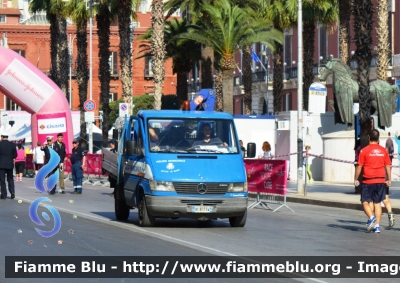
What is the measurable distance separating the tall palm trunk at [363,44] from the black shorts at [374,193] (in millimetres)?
11482

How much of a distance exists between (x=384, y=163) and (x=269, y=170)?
7.22m

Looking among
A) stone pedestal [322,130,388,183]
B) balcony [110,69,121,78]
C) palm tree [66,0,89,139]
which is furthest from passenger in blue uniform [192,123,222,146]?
balcony [110,69,121,78]

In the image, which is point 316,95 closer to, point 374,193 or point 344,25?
point 374,193

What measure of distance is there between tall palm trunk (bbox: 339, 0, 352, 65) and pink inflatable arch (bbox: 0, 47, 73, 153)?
13.8m

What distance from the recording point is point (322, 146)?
4053 centimetres

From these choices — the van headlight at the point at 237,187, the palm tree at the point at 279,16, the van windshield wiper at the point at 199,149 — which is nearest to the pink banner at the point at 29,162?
the palm tree at the point at 279,16

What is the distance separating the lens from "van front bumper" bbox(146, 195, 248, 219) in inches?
667

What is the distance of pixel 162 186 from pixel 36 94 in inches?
→ 1018

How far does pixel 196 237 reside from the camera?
15.8m

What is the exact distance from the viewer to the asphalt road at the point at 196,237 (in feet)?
44.5

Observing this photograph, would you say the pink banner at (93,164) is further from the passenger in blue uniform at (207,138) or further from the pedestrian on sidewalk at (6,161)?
the passenger in blue uniform at (207,138)

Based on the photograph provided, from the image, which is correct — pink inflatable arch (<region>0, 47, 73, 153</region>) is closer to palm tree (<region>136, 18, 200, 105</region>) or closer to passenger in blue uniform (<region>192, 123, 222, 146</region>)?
palm tree (<region>136, 18, 200, 105</region>)

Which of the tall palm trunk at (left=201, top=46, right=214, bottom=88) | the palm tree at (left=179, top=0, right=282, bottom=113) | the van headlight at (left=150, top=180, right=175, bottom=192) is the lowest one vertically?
the van headlight at (left=150, top=180, right=175, bottom=192)

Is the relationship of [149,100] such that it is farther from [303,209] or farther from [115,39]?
[303,209]
